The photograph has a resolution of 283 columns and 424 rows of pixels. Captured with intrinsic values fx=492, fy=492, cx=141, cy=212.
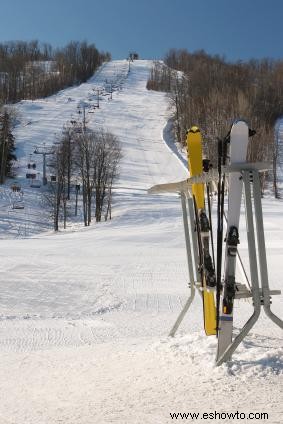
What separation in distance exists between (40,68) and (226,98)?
6718 cm

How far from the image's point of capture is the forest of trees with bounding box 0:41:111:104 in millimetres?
100750

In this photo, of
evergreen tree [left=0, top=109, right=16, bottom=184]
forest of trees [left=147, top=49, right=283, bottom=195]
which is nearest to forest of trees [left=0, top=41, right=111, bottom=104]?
forest of trees [left=147, top=49, right=283, bottom=195]

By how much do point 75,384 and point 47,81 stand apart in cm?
10661

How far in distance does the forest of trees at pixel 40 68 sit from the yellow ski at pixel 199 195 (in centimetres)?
Result: 9006

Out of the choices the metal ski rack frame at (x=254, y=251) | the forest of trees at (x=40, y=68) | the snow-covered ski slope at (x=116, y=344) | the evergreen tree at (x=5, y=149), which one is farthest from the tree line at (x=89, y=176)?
the forest of trees at (x=40, y=68)

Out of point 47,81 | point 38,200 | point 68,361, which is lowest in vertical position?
point 38,200

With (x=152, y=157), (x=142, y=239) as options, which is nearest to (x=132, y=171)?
(x=152, y=157)

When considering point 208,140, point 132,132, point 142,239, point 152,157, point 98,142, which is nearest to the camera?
point 142,239

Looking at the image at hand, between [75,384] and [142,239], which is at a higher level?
[75,384]

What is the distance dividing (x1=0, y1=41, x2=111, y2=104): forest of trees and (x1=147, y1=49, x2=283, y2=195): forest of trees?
20.2m

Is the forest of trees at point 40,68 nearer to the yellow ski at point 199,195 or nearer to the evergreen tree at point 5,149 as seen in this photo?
the evergreen tree at point 5,149

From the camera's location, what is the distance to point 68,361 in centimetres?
477

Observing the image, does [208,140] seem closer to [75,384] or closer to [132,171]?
[132,171]

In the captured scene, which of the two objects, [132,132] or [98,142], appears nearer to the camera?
[98,142]
